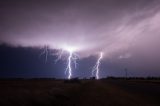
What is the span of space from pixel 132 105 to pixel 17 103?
8.12 metres

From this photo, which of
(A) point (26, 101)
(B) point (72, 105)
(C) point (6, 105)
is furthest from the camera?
(B) point (72, 105)

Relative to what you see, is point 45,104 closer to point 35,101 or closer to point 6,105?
point 35,101

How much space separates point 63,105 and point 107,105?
3.45m

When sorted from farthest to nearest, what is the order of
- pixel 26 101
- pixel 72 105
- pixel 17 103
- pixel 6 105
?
pixel 72 105 < pixel 26 101 < pixel 17 103 < pixel 6 105

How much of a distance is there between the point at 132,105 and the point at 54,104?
20.4 feet

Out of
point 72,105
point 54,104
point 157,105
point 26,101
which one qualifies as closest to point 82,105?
point 72,105

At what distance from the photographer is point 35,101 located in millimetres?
18344

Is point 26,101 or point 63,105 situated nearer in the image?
point 26,101

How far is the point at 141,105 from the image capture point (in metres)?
17.5

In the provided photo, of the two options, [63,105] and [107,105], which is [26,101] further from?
[107,105]

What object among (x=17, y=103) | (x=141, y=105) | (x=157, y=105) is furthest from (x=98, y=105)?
(x=17, y=103)

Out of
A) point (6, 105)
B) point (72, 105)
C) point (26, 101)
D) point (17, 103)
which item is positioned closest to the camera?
point (6, 105)

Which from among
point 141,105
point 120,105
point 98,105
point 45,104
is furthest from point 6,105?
point 141,105

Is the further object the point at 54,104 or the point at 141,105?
the point at 54,104
